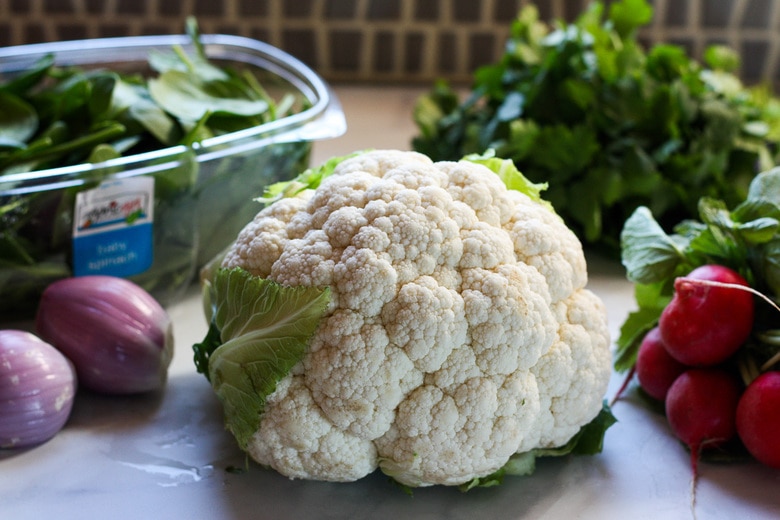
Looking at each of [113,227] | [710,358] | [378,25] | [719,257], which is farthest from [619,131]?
[113,227]

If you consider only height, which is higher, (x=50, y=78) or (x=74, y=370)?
(x=50, y=78)

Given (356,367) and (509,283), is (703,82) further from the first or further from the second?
(356,367)

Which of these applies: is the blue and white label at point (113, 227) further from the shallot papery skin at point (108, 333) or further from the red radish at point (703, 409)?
the red radish at point (703, 409)

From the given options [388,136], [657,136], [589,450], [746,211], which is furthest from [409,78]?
[589,450]

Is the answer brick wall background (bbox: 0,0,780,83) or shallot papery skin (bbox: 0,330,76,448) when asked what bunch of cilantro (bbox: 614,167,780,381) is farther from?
brick wall background (bbox: 0,0,780,83)

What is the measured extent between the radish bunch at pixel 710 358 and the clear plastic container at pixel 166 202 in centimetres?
52

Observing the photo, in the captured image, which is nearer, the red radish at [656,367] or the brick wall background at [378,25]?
the red radish at [656,367]

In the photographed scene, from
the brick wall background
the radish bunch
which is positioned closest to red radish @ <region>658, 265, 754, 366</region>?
the radish bunch

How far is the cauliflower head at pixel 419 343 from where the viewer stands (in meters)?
0.82

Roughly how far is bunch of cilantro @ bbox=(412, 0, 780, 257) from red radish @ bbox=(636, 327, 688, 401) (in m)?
0.30

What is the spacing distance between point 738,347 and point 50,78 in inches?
41.4

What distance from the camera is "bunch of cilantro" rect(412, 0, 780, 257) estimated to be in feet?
4.22

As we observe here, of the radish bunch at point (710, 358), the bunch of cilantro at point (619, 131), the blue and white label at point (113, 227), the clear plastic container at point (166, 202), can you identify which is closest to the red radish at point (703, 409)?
the radish bunch at point (710, 358)

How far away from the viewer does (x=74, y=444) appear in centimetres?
93
